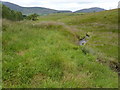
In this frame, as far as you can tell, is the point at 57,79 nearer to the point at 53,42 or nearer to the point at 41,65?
the point at 41,65

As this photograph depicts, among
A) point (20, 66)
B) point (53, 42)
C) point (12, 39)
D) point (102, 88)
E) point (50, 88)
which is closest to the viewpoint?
point (50, 88)

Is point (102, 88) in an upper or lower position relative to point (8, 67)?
lower

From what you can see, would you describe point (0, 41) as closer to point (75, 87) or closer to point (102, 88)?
point (75, 87)

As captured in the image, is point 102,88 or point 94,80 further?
point 94,80

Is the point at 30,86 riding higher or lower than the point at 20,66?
lower

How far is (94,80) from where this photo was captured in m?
8.40

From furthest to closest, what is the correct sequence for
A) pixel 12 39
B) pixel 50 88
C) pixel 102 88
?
1. pixel 12 39
2. pixel 102 88
3. pixel 50 88

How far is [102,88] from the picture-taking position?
25.5 feet

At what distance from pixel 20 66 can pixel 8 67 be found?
0.59 meters

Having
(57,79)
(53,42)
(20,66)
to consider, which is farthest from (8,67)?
(53,42)

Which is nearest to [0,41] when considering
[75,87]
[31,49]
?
[31,49]

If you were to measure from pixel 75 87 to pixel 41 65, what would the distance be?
94.7 inches

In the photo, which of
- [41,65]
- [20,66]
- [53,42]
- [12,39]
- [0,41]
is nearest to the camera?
[20,66]

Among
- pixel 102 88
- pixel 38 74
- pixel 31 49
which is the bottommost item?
pixel 102 88
